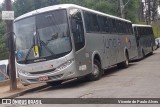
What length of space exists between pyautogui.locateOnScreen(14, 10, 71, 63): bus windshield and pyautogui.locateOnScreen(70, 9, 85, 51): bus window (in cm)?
39

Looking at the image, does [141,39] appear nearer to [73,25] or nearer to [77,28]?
[77,28]

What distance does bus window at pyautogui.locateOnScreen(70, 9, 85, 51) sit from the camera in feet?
45.8

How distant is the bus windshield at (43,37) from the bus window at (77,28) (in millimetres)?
389

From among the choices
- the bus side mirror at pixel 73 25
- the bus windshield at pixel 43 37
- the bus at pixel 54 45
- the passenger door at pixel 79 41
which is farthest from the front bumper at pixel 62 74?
the bus side mirror at pixel 73 25

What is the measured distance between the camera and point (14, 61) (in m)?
15.0

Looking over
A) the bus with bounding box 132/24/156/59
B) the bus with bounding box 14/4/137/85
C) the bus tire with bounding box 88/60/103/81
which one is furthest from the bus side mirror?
the bus with bounding box 132/24/156/59

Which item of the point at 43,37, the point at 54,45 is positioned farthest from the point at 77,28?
the point at 43,37

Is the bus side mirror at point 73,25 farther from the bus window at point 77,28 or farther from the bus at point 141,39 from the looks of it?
the bus at point 141,39

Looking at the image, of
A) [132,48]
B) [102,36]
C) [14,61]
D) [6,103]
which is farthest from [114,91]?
[132,48]

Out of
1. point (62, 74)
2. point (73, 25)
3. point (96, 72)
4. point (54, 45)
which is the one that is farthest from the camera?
point (96, 72)

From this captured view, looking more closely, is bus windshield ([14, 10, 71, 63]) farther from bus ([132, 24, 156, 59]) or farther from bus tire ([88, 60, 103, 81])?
bus ([132, 24, 156, 59])

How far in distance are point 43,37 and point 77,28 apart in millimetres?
1444

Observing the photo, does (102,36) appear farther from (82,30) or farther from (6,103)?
(6,103)

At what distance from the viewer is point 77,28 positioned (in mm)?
14359
